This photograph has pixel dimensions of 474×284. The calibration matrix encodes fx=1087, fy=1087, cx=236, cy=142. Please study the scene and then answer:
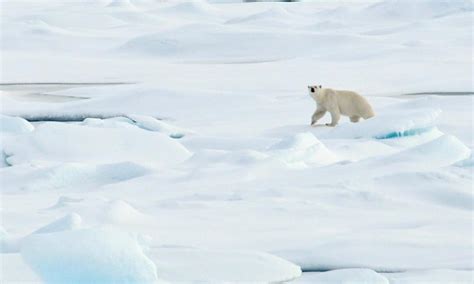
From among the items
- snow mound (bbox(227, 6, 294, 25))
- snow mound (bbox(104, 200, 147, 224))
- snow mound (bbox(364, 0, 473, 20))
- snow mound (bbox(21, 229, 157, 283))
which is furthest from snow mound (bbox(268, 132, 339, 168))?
snow mound (bbox(364, 0, 473, 20))

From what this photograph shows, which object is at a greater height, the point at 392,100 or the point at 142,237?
the point at 142,237

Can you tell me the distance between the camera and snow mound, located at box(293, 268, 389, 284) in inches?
114

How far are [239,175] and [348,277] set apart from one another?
2053 mm

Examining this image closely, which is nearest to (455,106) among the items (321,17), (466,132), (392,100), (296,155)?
(392,100)

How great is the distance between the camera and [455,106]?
28.7ft

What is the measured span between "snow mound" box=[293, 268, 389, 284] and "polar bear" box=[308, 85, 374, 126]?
175 inches

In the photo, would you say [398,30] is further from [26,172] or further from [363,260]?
[363,260]

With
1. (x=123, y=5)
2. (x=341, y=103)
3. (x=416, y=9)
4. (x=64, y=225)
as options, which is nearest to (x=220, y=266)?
(x=64, y=225)

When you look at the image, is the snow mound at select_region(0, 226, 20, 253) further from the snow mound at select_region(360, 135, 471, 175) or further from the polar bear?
the polar bear

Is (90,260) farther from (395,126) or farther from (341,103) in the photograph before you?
(341,103)

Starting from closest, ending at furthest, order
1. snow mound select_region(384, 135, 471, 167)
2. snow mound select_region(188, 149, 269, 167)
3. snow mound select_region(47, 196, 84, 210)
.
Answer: snow mound select_region(47, 196, 84, 210) < snow mound select_region(384, 135, 471, 167) < snow mound select_region(188, 149, 269, 167)

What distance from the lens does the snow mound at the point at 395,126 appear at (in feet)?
21.0

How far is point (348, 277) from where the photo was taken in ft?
9.61

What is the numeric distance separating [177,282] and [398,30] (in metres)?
17.1
